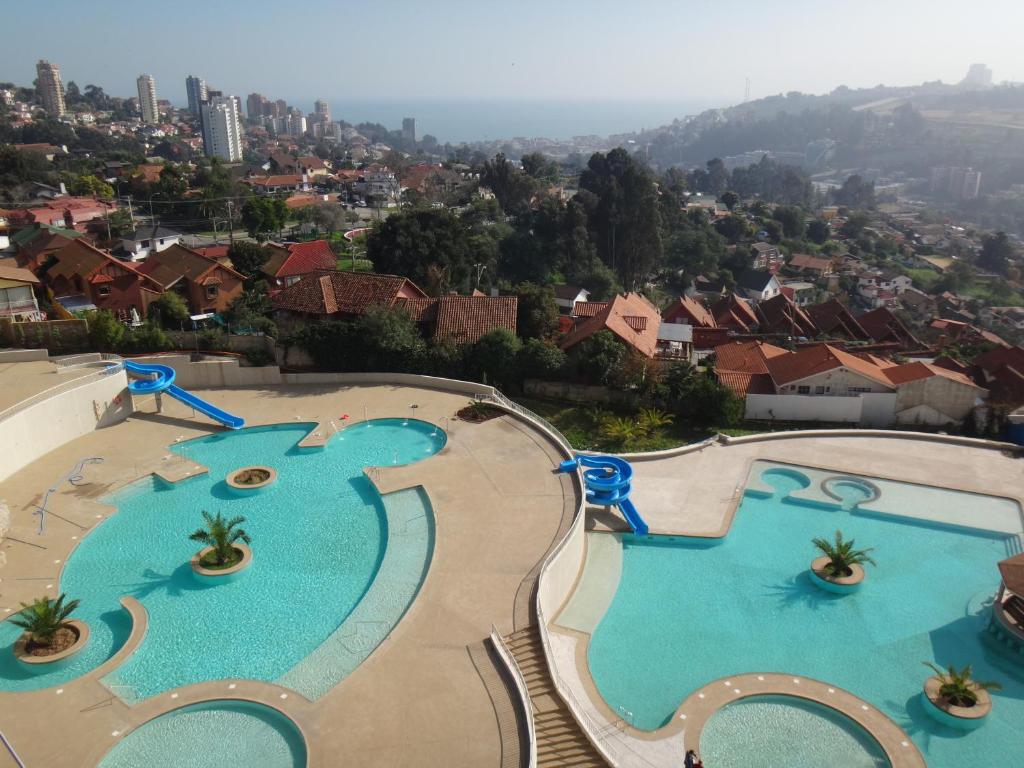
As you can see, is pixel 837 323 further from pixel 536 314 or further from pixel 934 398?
pixel 536 314

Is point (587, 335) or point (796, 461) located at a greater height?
point (587, 335)

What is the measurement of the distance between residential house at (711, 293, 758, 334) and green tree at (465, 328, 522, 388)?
859 inches

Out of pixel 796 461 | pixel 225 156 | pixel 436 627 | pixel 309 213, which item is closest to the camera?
pixel 436 627

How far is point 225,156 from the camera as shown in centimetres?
16875

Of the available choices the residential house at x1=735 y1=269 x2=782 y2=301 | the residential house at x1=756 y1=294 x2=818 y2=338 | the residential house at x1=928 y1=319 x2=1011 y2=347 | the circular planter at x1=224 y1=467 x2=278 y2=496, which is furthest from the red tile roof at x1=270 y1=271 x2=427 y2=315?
the residential house at x1=735 y1=269 x2=782 y2=301

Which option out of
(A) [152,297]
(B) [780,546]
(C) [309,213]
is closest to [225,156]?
(C) [309,213]

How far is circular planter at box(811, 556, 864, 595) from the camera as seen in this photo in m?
16.6

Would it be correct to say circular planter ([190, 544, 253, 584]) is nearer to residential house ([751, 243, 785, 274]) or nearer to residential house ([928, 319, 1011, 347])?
residential house ([928, 319, 1011, 347])

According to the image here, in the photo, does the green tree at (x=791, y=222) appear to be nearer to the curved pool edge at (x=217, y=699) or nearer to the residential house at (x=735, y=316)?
the residential house at (x=735, y=316)

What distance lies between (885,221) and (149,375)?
421 ft

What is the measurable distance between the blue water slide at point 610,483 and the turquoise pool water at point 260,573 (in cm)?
461

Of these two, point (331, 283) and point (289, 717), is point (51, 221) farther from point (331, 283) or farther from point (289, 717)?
point (289, 717)

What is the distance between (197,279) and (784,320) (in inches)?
1366

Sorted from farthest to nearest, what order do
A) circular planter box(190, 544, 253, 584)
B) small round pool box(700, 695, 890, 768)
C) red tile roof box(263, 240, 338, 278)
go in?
1. red tile roof box(263, 240, 338, 278)
2. circular planter box(190, 544, 253, 584)
3. small round pool box(700, 695, 890, 768)
